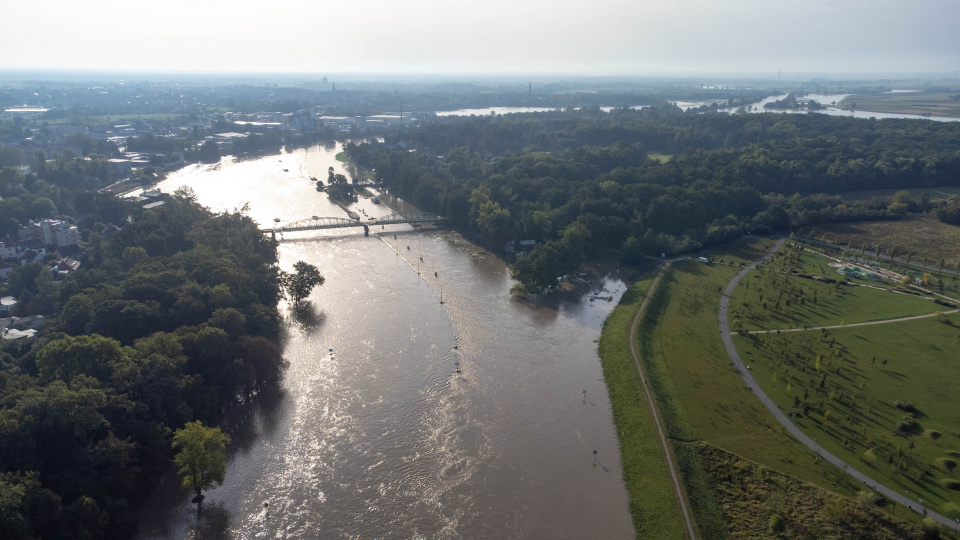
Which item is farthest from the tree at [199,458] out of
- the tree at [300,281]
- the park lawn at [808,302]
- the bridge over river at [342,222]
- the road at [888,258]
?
the road at [888,258]

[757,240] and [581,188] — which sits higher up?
[581,188]

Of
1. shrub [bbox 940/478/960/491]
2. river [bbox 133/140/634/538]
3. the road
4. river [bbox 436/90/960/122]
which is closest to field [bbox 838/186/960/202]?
the road

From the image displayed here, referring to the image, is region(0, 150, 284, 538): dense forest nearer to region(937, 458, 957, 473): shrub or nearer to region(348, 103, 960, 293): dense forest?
region(348, 103, 960, 293): dense forest

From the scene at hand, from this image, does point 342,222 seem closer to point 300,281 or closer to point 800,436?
point 300,281

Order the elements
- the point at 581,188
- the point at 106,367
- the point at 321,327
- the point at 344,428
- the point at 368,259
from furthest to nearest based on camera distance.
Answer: the point at 581,188
the point at 368,259
the point at 321,327
the point at 344,428
the point at 106,367

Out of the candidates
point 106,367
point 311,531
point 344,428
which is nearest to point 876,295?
point 344,428

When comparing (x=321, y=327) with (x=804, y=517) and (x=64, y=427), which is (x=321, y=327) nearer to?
(x=64, y=427)
